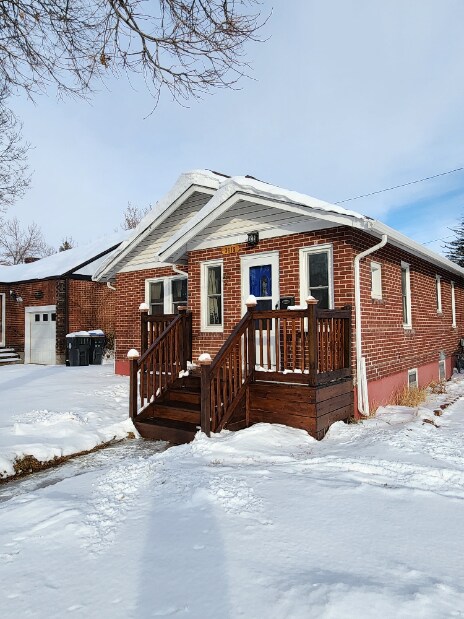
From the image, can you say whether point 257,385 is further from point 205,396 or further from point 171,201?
point 171,201

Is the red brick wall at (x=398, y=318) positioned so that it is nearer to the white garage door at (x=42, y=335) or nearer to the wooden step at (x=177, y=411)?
the wooden step at (x=177, y=411)

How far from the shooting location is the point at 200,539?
2.78 m

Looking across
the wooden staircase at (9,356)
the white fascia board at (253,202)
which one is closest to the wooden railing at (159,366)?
the white fascia board at (253,202)

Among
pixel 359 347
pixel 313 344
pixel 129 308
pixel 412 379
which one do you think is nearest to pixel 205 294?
pixel 359 347

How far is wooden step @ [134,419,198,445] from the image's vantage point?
5.95 m

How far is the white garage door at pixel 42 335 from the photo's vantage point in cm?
1791

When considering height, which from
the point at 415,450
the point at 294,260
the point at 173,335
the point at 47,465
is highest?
the point at 294,260

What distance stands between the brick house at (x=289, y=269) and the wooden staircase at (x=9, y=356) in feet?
33.9

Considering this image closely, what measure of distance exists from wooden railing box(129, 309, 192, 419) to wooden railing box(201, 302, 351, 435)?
123cm

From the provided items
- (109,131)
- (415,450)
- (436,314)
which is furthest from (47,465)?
(436,314)

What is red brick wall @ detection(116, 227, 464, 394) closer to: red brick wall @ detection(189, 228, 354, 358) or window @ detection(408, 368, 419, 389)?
red brick wall @ detection(189, 228, 354, 358)

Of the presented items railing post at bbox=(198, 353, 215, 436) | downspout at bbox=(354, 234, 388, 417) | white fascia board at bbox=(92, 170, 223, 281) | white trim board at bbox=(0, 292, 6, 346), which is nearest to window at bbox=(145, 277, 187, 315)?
white fascia board at bbox=(92, 170, 223, 281)

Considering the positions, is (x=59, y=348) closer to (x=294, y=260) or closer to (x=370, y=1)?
(x=294, y=260)

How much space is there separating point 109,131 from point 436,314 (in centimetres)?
1036
